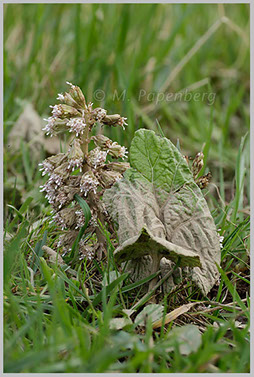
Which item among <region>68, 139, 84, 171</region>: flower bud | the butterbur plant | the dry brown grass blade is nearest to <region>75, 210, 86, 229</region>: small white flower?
the butterbur plant

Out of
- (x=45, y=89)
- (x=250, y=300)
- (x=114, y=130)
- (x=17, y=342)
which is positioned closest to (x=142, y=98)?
(x=45, y=89)

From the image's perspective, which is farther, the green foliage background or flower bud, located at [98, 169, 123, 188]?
the green foliage background

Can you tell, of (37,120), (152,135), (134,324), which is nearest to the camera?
(134,324)

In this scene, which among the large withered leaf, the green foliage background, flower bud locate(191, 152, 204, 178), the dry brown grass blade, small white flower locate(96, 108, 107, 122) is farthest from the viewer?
the green foliage background

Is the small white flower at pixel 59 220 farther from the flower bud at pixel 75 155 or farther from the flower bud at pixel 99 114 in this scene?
the flower bud at pixel 99 114

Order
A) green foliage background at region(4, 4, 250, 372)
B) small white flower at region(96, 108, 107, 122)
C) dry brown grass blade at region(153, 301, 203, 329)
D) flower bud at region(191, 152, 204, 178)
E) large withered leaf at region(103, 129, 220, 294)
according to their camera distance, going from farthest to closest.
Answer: green foliage background at region(4, 4, 250, 372) → flower bud at region(191, 152, 204, 178) → small white flower at region(96, 108, 107, 122) → large withered leaf at region(103, 129, 220, 294) → dry brown grass blade at region(153, 301, 203, 329)

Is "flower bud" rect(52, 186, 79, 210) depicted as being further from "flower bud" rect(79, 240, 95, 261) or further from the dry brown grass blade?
the dry brown grass blade

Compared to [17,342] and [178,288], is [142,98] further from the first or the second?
[17,342]
